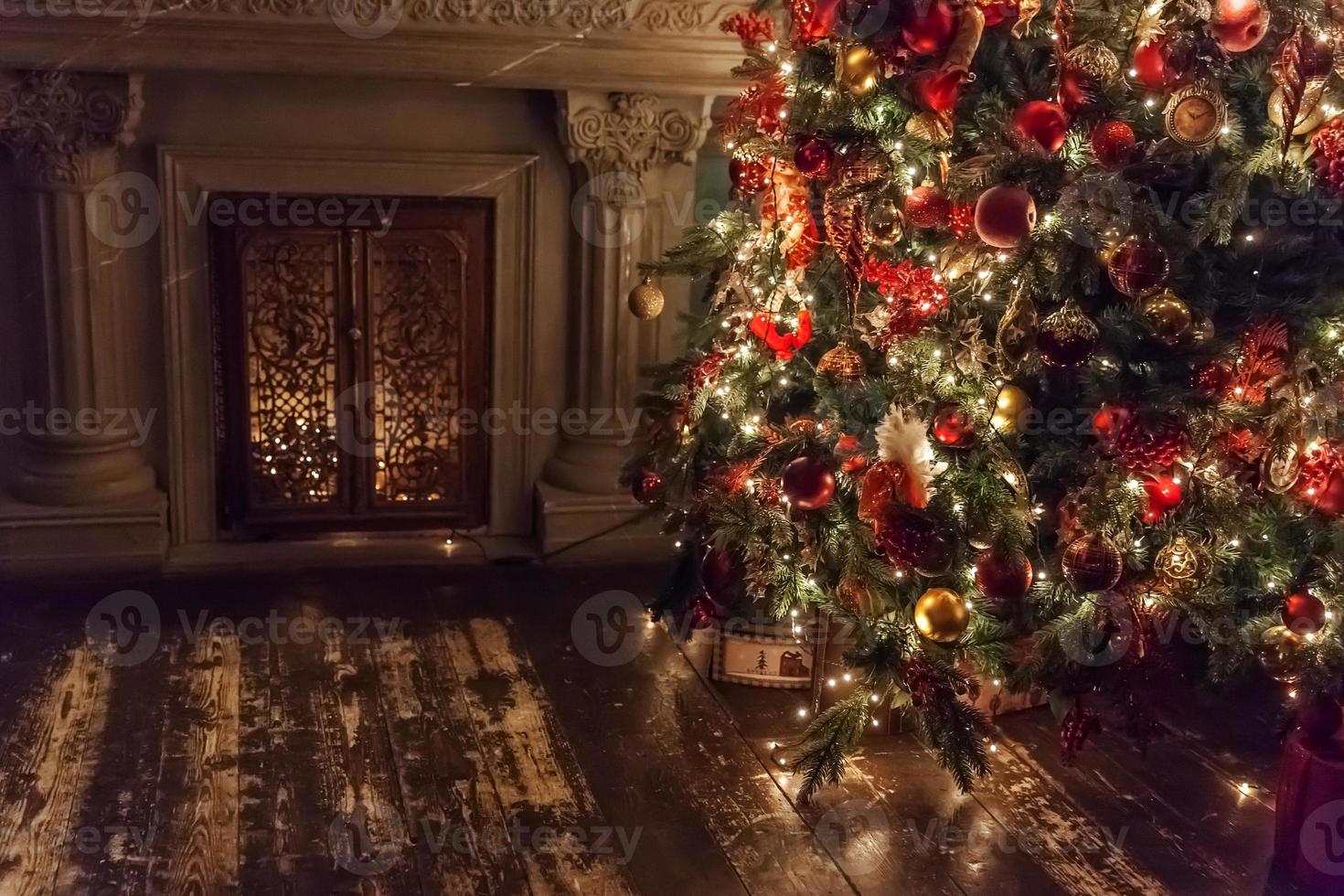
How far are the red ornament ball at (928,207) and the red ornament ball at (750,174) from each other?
2.08 feet

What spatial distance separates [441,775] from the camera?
9.64 ft

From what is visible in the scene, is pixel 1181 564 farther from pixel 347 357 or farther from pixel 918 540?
pixel 347 357

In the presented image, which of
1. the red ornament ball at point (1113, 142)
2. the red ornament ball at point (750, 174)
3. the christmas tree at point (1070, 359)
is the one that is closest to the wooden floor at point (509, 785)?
the christmas tree at point (1070, 359)

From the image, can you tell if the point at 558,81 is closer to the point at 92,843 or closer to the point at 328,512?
the point at 328,512

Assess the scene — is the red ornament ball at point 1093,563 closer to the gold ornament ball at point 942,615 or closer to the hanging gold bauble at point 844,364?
the gold ornament ball at point 942,615

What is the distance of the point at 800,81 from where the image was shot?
9.67 feet

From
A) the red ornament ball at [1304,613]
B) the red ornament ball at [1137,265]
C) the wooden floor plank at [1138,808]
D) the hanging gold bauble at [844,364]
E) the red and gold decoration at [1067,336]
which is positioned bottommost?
the wooden floor plank at [1138,808]

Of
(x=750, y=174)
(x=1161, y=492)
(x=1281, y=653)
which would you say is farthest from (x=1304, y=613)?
(x=750, y=174)

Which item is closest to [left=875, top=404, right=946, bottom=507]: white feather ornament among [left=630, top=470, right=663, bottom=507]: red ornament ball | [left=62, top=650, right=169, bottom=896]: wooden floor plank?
[left=630, top=470, right=663, bottom=507]: red ornament ball

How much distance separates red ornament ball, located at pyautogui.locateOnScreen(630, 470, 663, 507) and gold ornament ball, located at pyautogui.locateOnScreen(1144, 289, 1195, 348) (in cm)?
144

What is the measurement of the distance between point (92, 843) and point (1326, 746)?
2391 millimetres

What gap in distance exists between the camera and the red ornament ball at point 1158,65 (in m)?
2.39

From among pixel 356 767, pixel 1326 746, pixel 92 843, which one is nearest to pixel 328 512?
pixel 356 767

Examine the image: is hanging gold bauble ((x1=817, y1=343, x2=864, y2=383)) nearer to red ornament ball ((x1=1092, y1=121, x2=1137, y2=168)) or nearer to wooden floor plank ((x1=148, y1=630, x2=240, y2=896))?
red ornament ball ((x1=1092, y1=121, x2=1137, y2=168))
